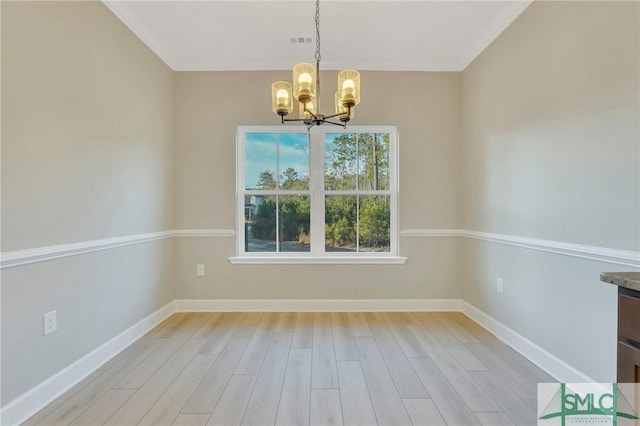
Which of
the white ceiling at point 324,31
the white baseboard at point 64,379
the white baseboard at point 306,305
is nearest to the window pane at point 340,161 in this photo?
the white ceiling at point 324,31

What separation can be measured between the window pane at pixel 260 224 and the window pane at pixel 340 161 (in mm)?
700

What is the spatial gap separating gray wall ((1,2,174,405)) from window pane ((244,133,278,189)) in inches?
37.3

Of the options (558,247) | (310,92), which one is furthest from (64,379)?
(558,247)

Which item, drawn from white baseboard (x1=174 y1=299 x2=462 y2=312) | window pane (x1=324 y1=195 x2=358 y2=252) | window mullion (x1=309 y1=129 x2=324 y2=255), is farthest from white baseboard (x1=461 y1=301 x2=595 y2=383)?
window mullion (x1=309 y1=129 x2=324 y2=255)

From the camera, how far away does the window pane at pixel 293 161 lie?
134 inches

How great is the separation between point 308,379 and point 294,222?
1758 mm

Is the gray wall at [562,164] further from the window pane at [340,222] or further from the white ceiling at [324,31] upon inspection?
the window pane at [340,222]

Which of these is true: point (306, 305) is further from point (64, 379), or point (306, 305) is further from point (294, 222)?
point (64, 379)

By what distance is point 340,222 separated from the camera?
11.2ft

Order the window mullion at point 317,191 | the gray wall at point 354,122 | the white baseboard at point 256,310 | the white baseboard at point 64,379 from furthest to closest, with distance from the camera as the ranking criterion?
1. the window mullion at point 317,191
2. the gray wall at point 354,122
3. the white baseboard at point 256,310
4. the white baseboard at point 64,379

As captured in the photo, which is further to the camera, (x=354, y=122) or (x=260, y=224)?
(x=260, y=224)

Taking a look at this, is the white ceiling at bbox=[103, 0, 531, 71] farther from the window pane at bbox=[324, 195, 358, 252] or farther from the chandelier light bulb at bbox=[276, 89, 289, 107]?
the window pane at bbox=[324, 195, 358, 252]

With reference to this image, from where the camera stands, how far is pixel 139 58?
2.67 m

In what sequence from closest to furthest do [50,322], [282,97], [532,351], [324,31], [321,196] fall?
[50,322] < [282,97] < [532,351] < [324,31] < [321,196]
